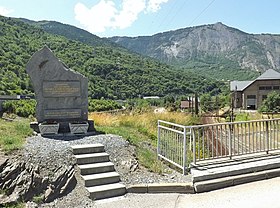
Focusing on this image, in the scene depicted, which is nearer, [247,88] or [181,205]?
[181,205]

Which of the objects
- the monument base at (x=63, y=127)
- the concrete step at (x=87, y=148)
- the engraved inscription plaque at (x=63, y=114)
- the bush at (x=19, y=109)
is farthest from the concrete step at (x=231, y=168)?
the bush at (x=19, y=109)

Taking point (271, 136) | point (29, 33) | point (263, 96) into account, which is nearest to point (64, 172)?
point (271, 136)

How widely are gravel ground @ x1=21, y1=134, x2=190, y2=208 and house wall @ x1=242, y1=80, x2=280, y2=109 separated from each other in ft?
196

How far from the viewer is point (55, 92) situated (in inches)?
415

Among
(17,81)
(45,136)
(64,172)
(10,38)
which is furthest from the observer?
(10,38)

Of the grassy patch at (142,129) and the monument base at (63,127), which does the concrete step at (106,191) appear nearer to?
the grassy patch at (142,129)

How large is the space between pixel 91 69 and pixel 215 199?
52.2 m

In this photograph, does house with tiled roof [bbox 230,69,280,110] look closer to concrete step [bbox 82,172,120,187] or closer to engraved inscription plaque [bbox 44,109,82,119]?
engraved inscription plaque [bbox 44,109,82,119]

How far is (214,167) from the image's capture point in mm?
7180

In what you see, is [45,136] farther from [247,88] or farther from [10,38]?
[247,88]

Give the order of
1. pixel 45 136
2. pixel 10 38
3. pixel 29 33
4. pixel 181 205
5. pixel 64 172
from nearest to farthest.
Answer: pixel 181 205
pixel 64 172
pixel 45 136
pixel 10 38
pixel 29 33

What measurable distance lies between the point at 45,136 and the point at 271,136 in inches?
260

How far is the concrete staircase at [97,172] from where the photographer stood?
6.42m

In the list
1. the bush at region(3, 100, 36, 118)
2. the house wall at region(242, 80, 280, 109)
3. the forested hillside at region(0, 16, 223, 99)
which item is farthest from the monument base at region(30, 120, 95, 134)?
the house wall at region(242, 80, 280, 109)
